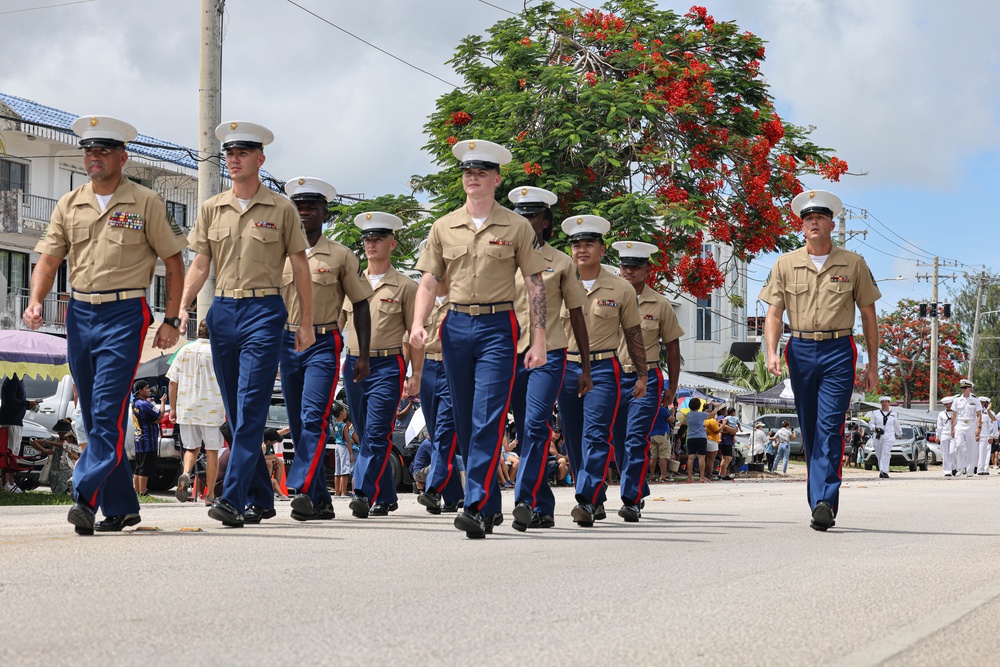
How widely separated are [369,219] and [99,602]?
6728mm

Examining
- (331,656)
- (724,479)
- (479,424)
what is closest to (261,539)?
(479,424)

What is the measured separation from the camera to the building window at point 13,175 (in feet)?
136

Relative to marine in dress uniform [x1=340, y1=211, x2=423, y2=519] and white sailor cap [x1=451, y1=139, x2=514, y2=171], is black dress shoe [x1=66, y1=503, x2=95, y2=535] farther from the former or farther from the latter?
white sailor cap [x1=451, y1=139, x2=514, y2=171]

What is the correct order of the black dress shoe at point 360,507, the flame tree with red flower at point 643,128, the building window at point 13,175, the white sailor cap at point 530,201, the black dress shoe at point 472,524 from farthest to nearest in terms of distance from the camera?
1. the building window at point 13,175
2. the flame tree with red flower at point 643,128
3. the black dress shoe at point 360,507
4. the white sailor cap at point 530,201
5. the black dress shoe at point 472,524

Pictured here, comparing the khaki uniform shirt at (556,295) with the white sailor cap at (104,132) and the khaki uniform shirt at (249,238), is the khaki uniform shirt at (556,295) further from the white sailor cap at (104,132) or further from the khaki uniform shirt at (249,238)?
the white sailor cap at (104,132)

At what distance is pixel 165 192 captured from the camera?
46.4 metres

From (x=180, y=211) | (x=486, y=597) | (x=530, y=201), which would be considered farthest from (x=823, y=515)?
(x=180, y=211)

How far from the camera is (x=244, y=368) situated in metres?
8.83

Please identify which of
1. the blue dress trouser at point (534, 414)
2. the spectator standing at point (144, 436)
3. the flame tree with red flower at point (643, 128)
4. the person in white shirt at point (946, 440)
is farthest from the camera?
the person in white shirt at point (946, 440)

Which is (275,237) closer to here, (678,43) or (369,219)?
(369,219)

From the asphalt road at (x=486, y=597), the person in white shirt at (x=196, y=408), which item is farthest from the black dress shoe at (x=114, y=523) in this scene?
the person in white shirt at (x=196, y=408)

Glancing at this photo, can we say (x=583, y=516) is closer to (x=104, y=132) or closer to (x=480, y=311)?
(x=480, y=311)

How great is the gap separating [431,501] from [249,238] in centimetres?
316

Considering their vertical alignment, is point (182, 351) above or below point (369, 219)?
below
